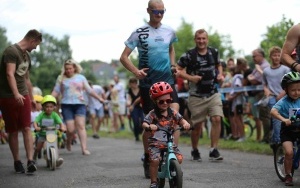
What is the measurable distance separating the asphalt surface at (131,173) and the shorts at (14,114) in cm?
74

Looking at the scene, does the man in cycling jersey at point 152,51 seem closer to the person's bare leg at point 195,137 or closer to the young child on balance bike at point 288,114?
the young child on balance bike at point 288,114

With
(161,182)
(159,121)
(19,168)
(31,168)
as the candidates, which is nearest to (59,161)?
(19,168)

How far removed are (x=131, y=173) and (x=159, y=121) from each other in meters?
2.00

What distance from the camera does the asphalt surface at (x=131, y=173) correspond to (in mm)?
7945

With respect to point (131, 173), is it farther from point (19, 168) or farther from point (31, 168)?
point (19, 168)

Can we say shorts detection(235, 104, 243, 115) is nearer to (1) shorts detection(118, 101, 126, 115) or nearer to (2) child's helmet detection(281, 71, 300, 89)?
(2) child's helmet detection(281, 71, 300, 89)

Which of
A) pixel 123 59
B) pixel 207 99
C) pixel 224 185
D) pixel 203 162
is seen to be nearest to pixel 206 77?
pixel 207 99

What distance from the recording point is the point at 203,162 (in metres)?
10.4

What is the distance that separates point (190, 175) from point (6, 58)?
336 cm

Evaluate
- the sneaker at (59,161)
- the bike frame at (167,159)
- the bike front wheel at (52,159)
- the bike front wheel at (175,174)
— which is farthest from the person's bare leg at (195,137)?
the bike front wheel at (175,174)

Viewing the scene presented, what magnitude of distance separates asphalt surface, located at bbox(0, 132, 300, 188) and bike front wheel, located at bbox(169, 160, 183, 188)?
788 mm

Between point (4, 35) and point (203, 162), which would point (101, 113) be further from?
point (4, 35)

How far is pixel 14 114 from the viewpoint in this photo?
9664 mm

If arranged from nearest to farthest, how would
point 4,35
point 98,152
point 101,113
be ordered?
point 98,152
point 101,113
point 4,35
